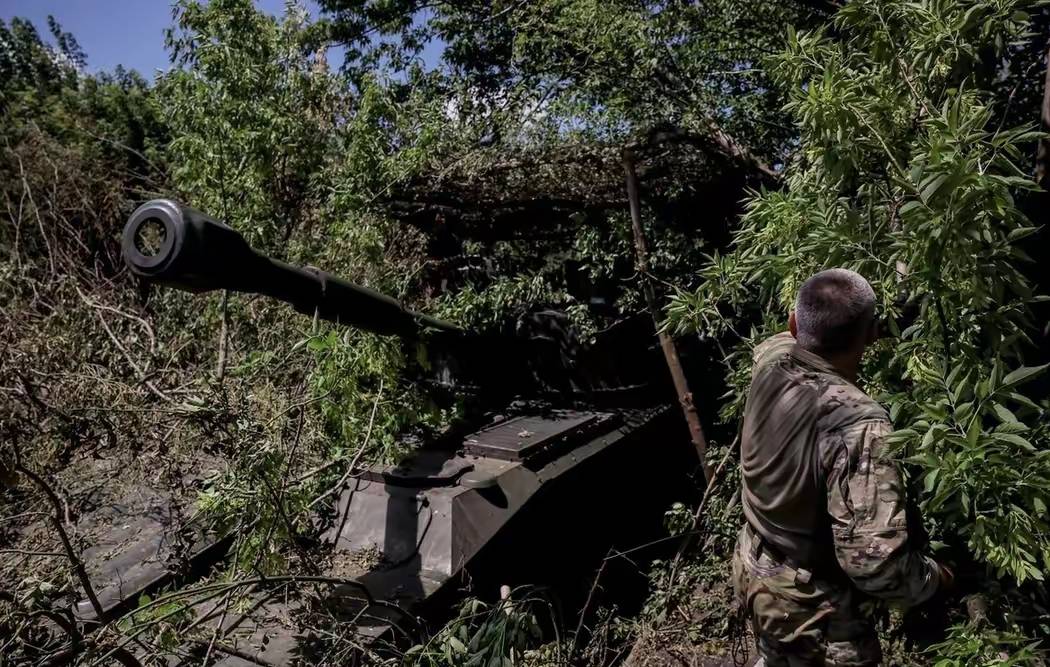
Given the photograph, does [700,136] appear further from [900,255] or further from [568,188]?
[900,255]

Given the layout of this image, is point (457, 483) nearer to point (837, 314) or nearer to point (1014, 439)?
point (837, 314)

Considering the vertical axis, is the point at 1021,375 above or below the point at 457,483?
above

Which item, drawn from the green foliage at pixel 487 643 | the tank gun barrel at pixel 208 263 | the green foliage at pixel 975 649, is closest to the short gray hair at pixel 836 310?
the green foliage at pixel 975 649

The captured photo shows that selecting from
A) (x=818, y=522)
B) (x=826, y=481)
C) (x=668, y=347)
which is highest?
(x=668, y=347)

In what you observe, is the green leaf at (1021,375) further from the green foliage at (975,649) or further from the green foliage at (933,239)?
the green foliage at (975,649)

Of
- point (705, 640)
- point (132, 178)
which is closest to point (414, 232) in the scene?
point (705, 640)

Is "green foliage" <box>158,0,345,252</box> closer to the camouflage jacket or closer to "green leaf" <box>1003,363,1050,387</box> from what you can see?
the camouflage jacket

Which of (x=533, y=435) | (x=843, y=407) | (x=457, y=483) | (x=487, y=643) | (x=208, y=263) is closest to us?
(x=843, y=407)

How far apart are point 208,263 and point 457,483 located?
6.10 ft

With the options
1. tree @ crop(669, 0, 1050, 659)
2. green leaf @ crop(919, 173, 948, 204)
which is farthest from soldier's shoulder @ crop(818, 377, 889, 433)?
green leaf @ crop(919, 173, 948, 204)

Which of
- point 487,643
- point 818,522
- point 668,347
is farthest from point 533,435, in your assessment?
point 818,522

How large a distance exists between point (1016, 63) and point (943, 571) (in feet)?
10.9

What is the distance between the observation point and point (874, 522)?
1.91 m

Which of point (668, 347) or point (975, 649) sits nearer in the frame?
point (975, 649)
